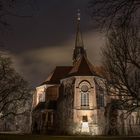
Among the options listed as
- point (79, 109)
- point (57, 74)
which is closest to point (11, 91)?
point (79, 109)

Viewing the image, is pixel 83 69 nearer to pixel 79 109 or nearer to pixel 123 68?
pixel 79 109

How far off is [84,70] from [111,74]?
3324cm

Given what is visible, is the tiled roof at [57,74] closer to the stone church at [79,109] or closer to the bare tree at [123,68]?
the stone church at [79,109]

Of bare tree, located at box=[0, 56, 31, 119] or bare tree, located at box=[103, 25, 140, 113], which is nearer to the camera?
bare tree, located at box=[103, 25, 140, 113]

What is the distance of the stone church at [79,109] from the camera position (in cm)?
5203

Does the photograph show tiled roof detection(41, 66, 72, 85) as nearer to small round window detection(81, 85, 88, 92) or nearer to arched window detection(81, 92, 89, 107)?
small round window detection(81, 85, 88, 92)

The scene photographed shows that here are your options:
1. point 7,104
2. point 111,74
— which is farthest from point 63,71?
point 111,74

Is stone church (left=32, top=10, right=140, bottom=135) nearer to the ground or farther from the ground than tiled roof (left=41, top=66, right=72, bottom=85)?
nearer to the ground

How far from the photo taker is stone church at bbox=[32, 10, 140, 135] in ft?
171

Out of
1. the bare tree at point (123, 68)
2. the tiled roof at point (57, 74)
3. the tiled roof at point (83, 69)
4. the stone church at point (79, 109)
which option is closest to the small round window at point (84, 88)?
the stone church at point (79, 109)

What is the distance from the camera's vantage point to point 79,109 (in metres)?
52.9

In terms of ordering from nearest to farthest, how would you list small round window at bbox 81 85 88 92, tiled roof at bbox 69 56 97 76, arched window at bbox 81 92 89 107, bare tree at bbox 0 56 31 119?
1. bare tree at bbox 0 56 31 119
2. arched window at bbox 81 92 89 107
3. small round window at bbox 81 85 88 92
4. tiled roof at bbox 69 56 97 76

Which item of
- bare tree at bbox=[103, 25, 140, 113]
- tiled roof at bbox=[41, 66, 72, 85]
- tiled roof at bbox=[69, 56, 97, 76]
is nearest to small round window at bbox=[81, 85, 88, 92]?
tiled roof at bbox=[69, 56, 97, 76]

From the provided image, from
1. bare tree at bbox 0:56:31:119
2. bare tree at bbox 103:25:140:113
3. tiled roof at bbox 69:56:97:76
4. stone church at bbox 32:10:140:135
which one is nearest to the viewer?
bare tree at bbox 103:25:140:113
